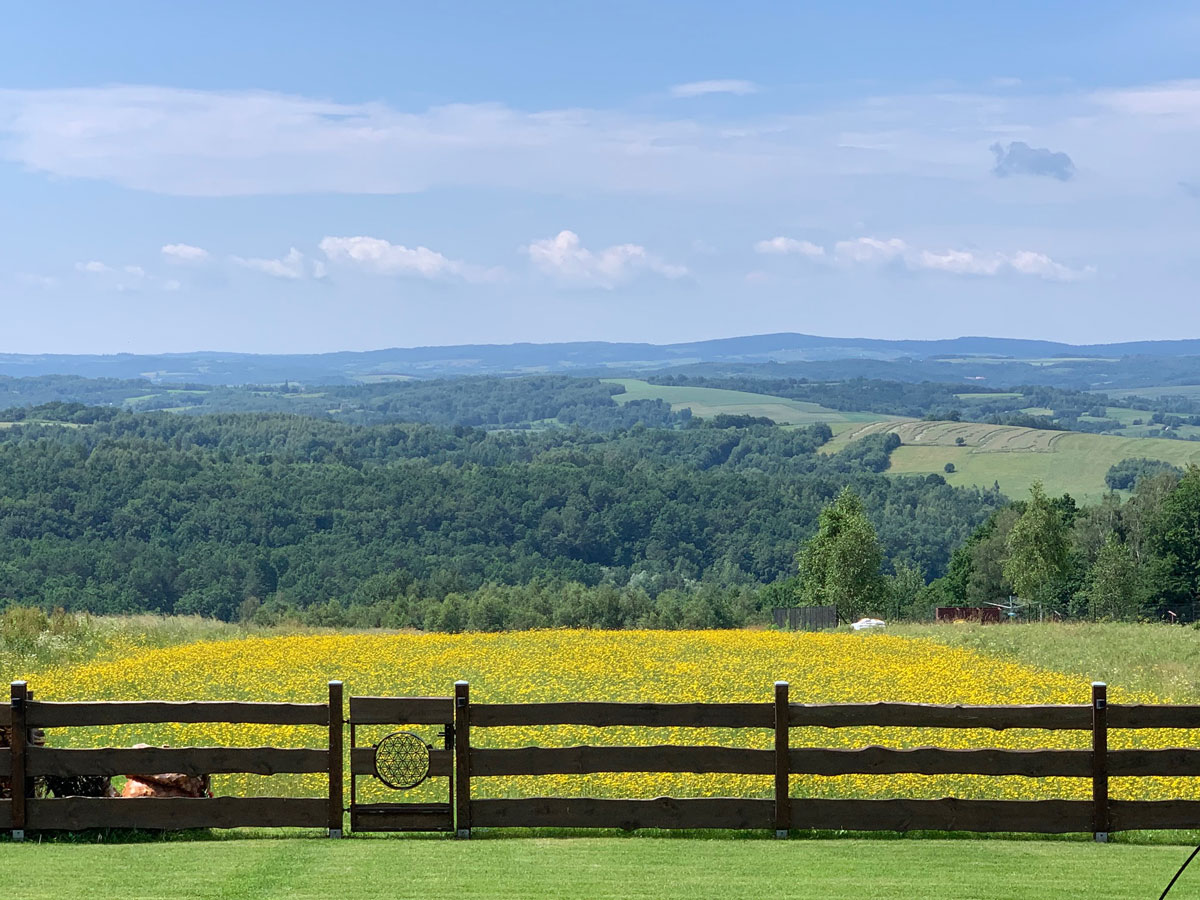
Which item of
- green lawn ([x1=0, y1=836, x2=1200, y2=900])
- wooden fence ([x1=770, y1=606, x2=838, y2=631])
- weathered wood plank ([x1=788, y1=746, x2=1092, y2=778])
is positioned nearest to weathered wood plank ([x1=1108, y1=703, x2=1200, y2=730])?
weathered wood plank ([x1=788, y1=746, x2=1092, y2=778])

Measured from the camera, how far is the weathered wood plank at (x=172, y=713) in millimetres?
11430

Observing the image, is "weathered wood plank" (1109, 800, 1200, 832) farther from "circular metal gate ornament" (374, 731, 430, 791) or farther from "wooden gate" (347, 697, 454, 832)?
"circular metal gate ornament" (374, 731, 430, 791)

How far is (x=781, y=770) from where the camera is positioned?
1145cm

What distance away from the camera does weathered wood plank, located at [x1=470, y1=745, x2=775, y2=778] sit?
37.6 ft

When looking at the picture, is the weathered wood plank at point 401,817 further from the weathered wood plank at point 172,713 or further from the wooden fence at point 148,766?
the weathered wood plank at point 172,713

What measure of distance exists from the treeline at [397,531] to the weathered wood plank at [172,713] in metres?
56.2

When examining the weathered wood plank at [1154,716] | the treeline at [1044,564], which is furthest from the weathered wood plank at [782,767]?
the treeline at [1044,564]

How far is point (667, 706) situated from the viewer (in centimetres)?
1157

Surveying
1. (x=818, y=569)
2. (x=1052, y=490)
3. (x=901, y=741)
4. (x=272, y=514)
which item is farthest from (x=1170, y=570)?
(x=1052, y=490)

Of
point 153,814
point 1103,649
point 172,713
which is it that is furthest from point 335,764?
point 1103,649

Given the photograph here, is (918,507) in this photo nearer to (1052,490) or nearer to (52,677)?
(1052,490)

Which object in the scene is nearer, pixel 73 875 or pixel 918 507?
pixel 73 875

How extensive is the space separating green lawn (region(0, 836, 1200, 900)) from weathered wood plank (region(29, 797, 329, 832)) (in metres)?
0.22

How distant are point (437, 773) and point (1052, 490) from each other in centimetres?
19029
